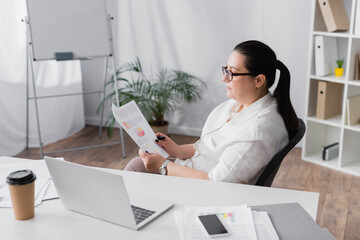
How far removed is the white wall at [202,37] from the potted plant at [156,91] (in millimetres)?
84

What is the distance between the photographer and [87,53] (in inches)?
143

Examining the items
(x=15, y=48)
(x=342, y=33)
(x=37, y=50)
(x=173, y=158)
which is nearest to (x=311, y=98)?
(x=342, y=33)

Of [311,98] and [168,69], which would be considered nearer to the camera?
[311,98]

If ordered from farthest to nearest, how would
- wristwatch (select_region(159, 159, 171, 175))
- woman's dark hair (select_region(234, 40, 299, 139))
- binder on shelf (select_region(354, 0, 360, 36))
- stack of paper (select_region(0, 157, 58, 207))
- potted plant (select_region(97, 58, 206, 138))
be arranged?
potted plant (select_region(97, 58, 206, 138))
binder on shelf (select_region(354, 0, 360, 36))
wristwatch (select_region(159, 159, 171, 175))
woman's dark hair (select_region(234, 40, 299, 139))
stack of paper (select_region(0, 157, 58, 207))

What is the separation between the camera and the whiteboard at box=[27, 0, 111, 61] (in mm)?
3451

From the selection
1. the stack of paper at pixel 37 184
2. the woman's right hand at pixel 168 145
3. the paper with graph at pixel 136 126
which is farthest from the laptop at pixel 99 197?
the woman's right hand at pixel 168 145

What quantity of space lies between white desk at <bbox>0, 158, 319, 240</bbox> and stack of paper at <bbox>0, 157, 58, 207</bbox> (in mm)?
40

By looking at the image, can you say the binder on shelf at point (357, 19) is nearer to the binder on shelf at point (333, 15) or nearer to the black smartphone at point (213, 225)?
the binder on shelf at point (333, 15)

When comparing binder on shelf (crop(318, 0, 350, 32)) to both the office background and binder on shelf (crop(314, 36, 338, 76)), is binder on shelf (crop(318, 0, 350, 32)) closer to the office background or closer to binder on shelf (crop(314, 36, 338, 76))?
binder on shelf (crop(314, 36, 338, 76))

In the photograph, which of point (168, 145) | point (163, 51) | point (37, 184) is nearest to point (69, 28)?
point (163, 51)

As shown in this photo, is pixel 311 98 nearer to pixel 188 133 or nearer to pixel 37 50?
pixel 188 133

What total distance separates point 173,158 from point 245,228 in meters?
1.03

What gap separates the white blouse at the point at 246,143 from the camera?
172cm

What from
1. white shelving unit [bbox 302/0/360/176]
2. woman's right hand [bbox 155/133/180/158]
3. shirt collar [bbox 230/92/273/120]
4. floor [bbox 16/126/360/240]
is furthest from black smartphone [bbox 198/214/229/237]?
white shelving unit [bbox 302/0/360/176]
